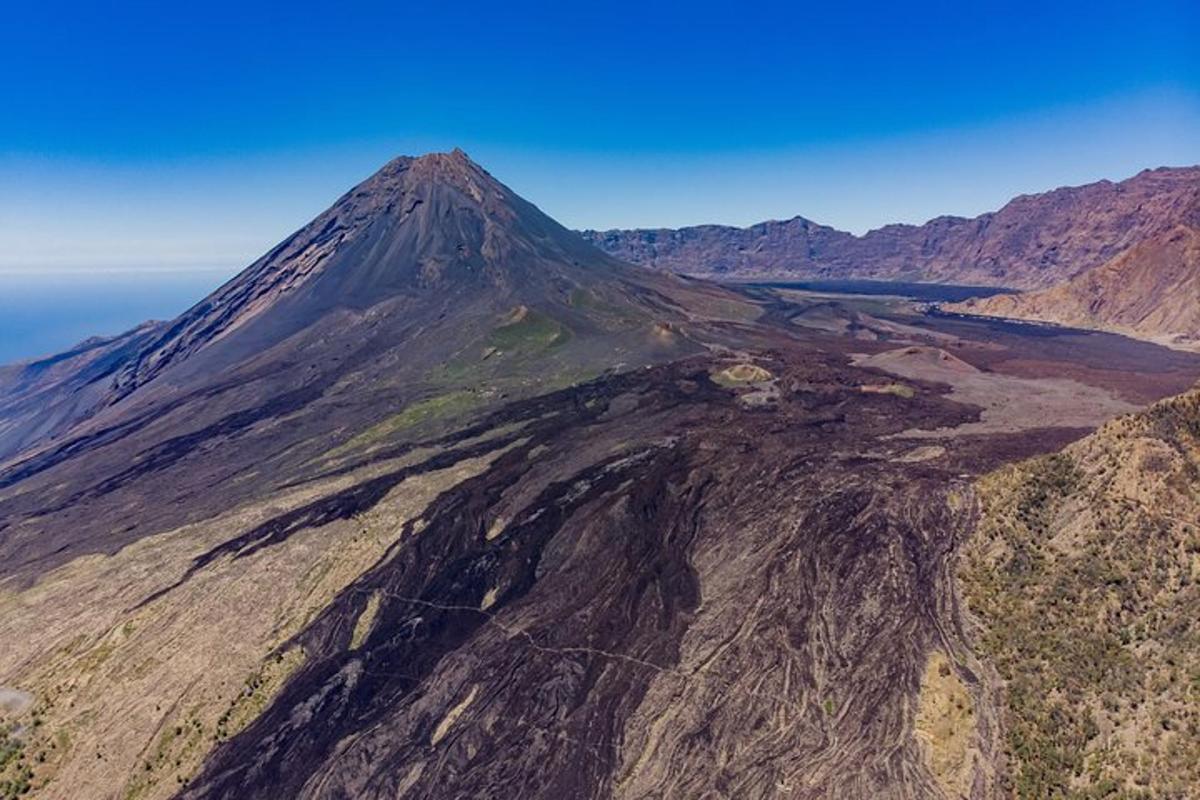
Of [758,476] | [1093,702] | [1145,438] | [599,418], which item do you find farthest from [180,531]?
[1145,438]

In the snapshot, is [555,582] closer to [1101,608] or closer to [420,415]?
→ [1101,608]

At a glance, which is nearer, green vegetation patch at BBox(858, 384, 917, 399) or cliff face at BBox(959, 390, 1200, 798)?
cliff face at BBox(959, 390, 1200, 798)

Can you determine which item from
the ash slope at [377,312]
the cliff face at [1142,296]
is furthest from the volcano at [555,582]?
the cliff face at [1142,296]

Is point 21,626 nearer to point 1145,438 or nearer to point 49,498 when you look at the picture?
point 49,498

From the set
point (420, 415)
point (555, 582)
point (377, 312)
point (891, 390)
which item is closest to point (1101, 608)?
point (555, 582)

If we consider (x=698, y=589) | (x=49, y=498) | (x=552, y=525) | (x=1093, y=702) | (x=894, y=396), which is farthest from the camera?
(x=894, y=396)

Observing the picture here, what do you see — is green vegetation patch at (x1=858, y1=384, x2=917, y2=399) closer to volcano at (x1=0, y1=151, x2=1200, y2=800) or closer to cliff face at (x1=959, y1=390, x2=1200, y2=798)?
volcano at (x1=0, y1=151, x2=1200, y2=800)

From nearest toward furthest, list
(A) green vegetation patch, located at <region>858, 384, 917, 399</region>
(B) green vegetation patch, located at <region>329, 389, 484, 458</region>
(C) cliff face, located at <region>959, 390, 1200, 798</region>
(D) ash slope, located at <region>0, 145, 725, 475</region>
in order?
(C) cliff face, located at <region>959, 390, 1200, 798</region>
(B) green vegetation patch, located at <region>329, 389, 484, 458</region>
(A) green vegetation patch, located at <region>858, 384, 917, 399</region>
(D) ash slope, located at <region>0, 145, 725, 475</region>

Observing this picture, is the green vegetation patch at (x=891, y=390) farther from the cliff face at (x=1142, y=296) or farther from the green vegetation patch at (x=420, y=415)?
the cliff face at (x=1142, y=296)

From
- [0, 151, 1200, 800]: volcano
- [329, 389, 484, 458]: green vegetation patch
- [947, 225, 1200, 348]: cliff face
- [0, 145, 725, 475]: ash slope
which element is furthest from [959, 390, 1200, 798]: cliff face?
[947, 225, 1200, 348]: cliff face
